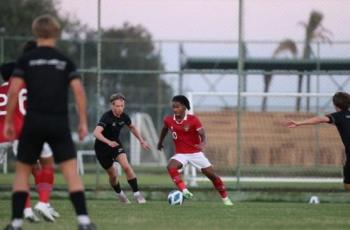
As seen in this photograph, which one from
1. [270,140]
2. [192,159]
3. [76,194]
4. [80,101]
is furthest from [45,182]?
[270,140]

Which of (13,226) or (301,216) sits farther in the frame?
(301,216)

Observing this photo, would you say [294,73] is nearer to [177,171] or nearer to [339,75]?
[339,75]

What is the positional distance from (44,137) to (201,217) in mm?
4056

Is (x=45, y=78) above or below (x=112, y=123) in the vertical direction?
above

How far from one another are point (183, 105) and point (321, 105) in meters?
8.31

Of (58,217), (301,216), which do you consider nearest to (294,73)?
(301,216)

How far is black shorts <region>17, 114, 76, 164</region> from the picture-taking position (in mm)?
10375

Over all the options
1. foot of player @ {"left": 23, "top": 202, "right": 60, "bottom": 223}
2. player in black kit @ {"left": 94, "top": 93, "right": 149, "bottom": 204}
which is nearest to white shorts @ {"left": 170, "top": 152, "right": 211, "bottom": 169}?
player in black kit @ {"left": 94, "top": 93, "right": 149, "bottom": 204}

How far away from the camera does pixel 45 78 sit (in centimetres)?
1042

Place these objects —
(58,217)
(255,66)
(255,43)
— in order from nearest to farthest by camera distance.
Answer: (58,217), (255,43), (255,66)

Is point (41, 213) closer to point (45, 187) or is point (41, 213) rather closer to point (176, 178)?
point (45, 187)

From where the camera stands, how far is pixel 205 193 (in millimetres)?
20891

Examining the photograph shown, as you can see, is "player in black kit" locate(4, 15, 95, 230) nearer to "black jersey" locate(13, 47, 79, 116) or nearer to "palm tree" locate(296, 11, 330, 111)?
"black jersey" locate(13, 47, 79, 116)

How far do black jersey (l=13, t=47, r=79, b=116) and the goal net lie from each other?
1239cm
